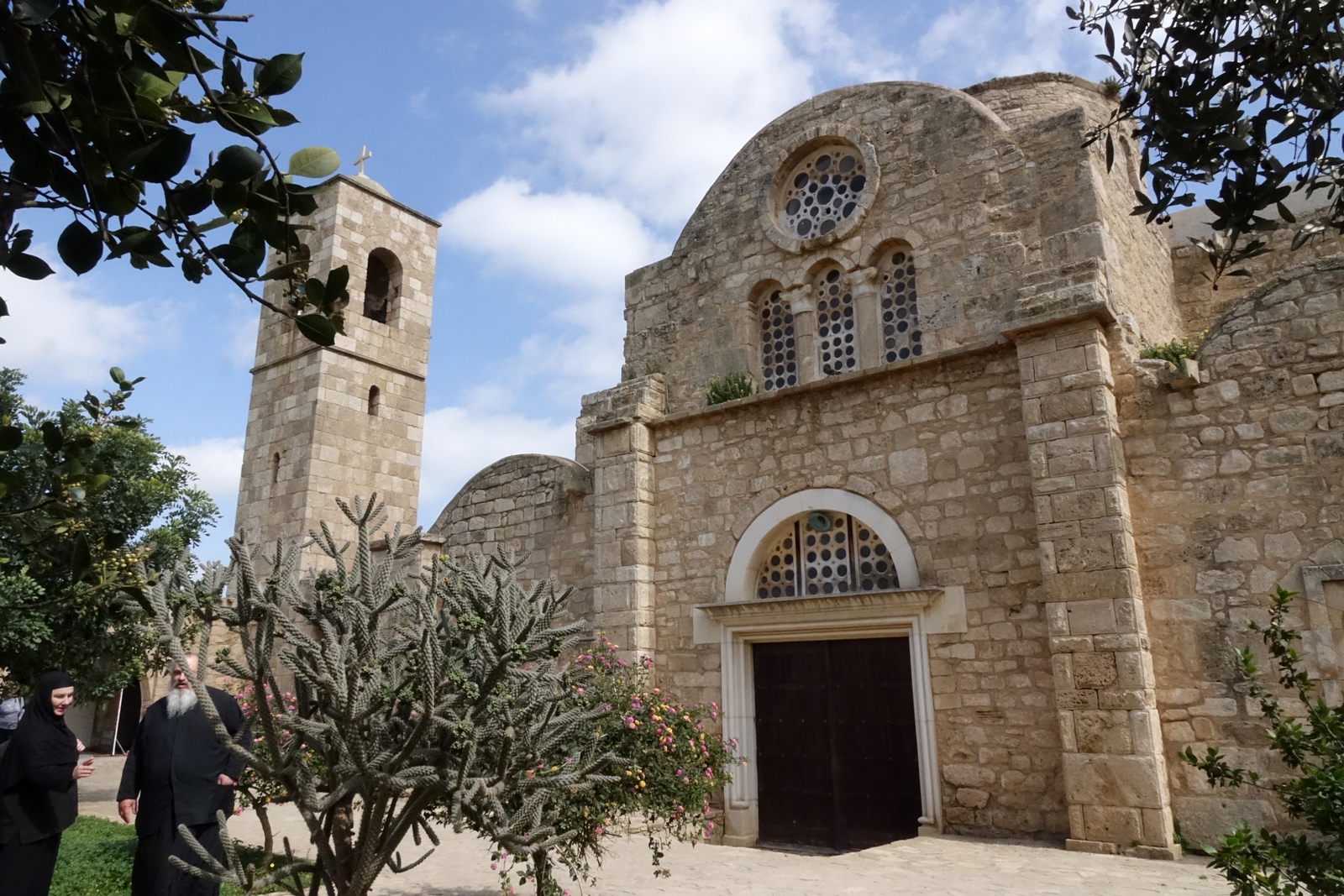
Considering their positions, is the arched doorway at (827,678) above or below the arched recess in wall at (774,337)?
below

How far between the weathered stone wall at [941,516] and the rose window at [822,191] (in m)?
2.02

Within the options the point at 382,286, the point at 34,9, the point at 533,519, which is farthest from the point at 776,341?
the point at 382,286

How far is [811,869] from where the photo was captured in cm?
605

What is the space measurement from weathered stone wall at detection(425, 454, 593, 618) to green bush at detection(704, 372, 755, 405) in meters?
1.75

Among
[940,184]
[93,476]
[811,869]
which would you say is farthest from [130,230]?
[940,184]

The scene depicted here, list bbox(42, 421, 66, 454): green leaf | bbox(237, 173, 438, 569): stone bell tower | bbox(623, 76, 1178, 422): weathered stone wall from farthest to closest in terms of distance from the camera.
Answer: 1. bbox(237, 173, 438, 569): stone bell tower
2. bbox(623, 76, 1178, 422): weathered stone wall
3. bbox(42, 421, 66, 454): green leaf

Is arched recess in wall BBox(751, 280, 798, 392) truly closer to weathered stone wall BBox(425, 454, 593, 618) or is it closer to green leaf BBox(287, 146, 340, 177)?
weathered stone wall BBox(425, 454, 593, 618)

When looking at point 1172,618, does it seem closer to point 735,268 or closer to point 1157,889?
point 1157,889

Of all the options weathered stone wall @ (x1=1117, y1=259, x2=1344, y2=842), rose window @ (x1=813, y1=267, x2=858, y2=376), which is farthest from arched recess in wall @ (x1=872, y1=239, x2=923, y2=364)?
weathered stone wall @ (x1=1117, y1=259, x2=1344, y2=842)

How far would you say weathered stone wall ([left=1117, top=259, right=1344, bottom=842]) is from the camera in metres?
6.26

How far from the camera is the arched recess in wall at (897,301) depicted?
8609mm

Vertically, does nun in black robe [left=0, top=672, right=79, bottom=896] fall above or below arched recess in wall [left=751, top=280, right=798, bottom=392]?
below

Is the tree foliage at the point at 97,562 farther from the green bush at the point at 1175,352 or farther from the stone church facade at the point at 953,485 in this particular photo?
the green bush at the point at 1175,352

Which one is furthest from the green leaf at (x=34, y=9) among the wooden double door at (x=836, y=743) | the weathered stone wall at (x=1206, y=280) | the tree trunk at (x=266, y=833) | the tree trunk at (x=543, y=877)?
the weathered stone wall at (x=1206, y=280)
